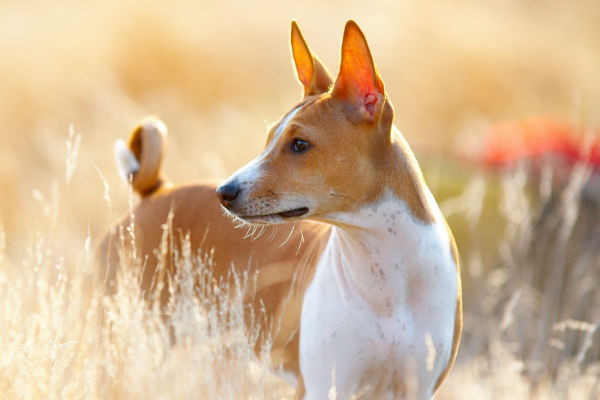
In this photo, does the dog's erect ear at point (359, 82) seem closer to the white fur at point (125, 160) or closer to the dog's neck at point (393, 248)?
the dog's neck at point (393, 248)

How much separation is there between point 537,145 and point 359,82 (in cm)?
431

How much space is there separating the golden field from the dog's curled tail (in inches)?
15.0

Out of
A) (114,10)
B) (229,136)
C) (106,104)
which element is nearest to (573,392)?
(229,136)

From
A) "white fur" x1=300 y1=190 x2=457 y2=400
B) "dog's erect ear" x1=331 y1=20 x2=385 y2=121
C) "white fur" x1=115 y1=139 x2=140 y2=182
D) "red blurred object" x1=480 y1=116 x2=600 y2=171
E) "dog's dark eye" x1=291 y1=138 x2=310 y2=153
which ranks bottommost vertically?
"red blurred object" x1=480 y1=116 x2=600 y2=171

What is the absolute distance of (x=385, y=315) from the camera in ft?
9.93

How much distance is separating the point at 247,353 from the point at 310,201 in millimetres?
594

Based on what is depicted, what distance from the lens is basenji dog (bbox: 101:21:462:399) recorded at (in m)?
2.82

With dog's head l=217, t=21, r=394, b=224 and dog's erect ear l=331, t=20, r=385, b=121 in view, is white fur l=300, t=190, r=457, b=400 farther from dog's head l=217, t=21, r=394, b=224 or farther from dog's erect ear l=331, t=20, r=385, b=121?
dog's erect ear l=331, t=20, r=385, b=121

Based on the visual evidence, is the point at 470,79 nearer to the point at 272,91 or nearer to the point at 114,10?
the point at 272,91

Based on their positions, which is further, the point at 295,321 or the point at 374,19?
the point at 374,19

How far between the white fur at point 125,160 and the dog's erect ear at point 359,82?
1.52 metres

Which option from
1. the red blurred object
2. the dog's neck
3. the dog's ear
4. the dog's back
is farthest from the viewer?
the red blurred object

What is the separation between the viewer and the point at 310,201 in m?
2.80

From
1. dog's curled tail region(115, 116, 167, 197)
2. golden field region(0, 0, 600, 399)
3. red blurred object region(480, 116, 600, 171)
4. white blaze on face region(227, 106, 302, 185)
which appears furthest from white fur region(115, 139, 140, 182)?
red blurred object region(480, 116, 600, 171)
